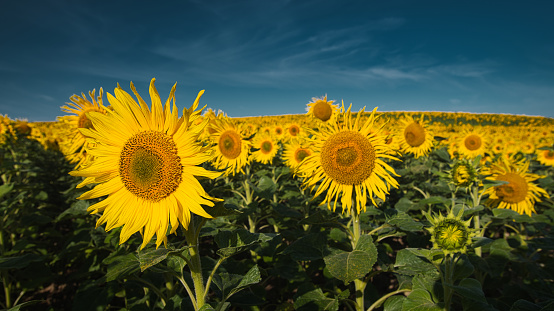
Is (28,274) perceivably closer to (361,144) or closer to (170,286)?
(170,286)

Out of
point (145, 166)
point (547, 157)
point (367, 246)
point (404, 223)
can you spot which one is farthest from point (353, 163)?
point (547, 157)

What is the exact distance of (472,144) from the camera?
7.17m

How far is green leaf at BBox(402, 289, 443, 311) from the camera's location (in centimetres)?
189

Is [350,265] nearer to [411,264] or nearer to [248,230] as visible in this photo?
[411,264]

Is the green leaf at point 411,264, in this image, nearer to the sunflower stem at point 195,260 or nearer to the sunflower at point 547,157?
the sunflower stem at point 195,260

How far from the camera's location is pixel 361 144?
2.78 m

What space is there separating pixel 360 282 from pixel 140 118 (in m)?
2.41

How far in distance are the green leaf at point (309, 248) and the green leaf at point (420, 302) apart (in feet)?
2.52

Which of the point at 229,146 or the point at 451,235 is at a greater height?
the point at 229,146

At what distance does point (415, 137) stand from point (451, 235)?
439cm

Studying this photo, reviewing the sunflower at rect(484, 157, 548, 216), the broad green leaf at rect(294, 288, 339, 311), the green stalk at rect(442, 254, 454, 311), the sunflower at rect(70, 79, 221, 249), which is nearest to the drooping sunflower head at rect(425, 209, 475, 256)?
the green stalk at rect(442, 254, 454, 311)

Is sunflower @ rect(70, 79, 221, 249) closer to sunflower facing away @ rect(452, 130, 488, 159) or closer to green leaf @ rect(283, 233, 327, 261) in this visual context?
green leaf @ rect(283, 233, 327, 261)

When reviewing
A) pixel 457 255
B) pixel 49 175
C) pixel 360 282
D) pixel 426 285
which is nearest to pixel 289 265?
pixel 360 282

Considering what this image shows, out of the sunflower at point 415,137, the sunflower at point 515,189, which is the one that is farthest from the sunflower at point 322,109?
the sunflower at point 515,189
